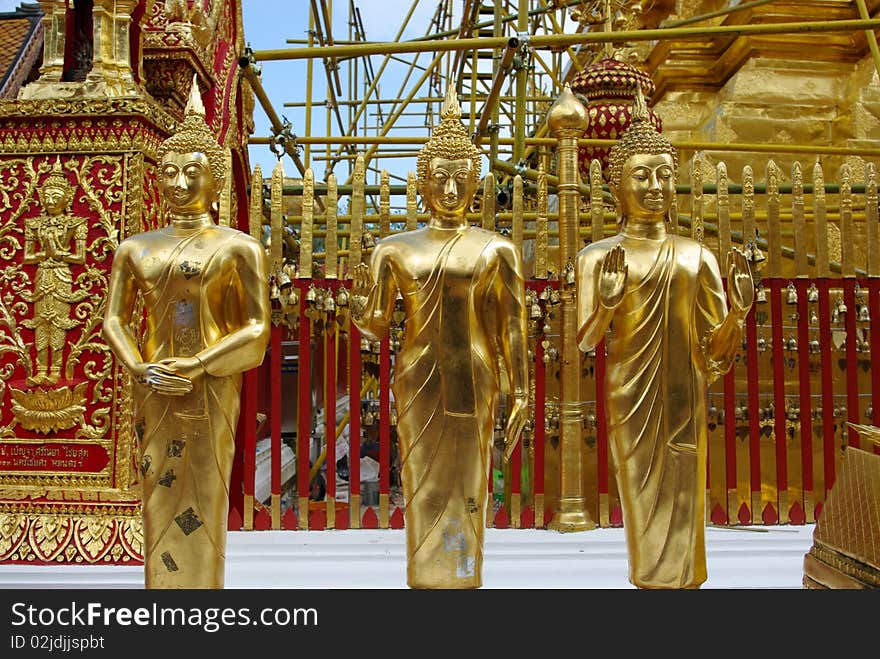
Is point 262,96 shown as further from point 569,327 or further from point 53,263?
point 569,327

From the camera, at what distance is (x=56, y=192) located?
3227 mm

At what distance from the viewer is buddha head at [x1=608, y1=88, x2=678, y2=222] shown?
263cm

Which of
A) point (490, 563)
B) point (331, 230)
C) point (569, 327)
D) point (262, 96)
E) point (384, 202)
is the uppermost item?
point (262, 96)

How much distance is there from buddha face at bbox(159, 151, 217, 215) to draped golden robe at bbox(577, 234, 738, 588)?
135 cm

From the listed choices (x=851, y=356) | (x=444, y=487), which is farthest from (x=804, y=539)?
(x=444, y=487)

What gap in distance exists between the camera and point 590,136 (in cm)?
516

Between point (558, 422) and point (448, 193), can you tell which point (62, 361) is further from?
point (558, 422)

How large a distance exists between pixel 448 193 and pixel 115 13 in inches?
69.3

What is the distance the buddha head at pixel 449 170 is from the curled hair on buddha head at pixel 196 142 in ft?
2.24

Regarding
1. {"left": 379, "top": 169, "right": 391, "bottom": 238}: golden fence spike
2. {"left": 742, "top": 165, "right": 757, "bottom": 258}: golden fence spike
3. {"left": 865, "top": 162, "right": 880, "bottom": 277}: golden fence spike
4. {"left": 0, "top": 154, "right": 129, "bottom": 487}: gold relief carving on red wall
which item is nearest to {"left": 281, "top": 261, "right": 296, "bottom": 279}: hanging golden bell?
{"left": 379, "top": 169, "right": 391, "bottom": 238}: golden fence spike

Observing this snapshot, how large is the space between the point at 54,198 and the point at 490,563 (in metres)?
2.33

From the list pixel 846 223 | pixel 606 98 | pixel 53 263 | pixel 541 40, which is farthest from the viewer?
pixel 606 98

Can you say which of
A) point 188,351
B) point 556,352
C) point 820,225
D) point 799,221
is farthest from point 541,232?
point 188,351

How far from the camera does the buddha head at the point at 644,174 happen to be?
8.62 feet
